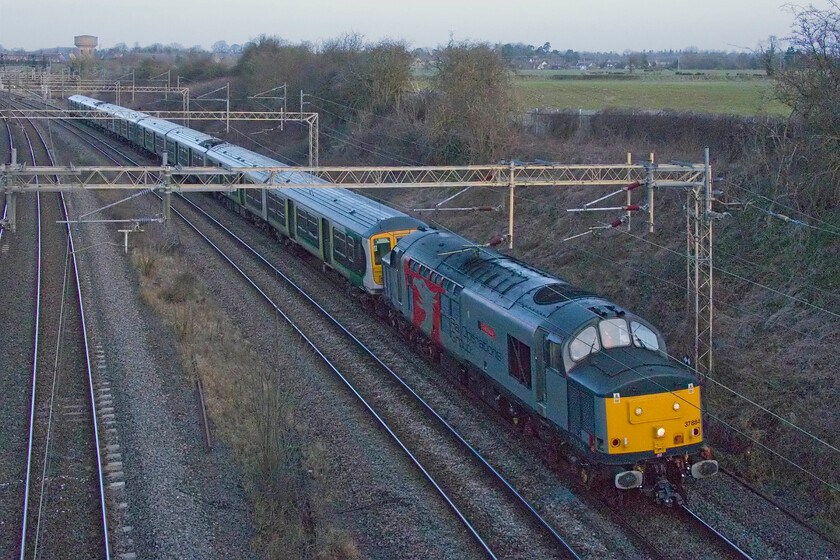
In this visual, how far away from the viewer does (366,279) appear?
2295 centimetres

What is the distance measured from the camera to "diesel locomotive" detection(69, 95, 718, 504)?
12344 millimetres

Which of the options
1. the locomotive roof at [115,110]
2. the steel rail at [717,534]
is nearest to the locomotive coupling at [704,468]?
the steel rail at [717,534]

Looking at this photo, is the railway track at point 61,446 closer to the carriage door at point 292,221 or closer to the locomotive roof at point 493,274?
the locomotive roof at point 493,274

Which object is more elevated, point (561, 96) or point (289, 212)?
point (561, 96)

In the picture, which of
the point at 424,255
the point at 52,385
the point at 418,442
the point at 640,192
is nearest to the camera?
the point at 418,442

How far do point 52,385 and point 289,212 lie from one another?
1391cm

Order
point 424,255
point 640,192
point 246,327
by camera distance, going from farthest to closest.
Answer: point 640,192
point 246,327
point 424,255

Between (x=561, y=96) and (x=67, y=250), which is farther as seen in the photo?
(x=561, y=96)

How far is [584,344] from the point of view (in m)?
13.0

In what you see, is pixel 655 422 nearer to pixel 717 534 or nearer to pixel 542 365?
pixel 717 534

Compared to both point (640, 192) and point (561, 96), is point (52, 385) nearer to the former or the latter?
→ point (640, 192)

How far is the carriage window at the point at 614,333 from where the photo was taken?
13.2m

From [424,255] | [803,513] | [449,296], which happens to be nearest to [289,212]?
[424,255]

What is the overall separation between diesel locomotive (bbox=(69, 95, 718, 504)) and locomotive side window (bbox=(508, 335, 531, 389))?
0.10ft
